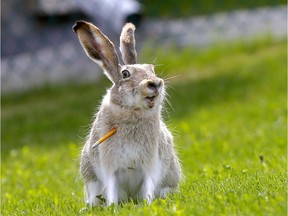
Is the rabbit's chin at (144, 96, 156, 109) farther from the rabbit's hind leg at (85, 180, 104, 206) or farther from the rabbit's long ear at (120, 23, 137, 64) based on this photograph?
the rabbit's hind leg at (85, 180, 104, 206)

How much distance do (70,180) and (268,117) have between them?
3.53m

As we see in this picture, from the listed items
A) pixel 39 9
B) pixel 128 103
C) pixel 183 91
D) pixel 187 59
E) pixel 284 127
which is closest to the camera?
pixel 128 103

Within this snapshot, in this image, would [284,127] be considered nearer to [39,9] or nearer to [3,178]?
[3,178]

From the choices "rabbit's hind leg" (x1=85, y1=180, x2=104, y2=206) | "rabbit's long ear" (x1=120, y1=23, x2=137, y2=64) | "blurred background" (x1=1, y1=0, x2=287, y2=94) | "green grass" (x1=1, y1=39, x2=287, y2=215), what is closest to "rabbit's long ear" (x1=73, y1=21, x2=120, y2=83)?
"rabbit's long ear" (x1=120, y1=23, x2=137, y2=64)

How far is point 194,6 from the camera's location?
692 inches

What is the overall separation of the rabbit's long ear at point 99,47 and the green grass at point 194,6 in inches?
425

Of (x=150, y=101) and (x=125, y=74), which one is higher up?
(x=125, y=74)

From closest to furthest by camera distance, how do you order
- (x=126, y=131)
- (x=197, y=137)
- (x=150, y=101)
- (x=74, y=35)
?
(x=150, y=101), (x=126, y=131), (x=197, y=137), (x=74, y=35)

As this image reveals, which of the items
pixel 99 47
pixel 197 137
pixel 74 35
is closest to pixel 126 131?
pixel 99 47

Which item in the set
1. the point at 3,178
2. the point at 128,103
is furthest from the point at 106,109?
the point at 3,178

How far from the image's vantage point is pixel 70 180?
28.0 ft

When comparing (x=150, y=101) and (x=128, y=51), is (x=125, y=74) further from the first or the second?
(x=128, y=51)

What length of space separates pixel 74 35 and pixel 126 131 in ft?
33.0

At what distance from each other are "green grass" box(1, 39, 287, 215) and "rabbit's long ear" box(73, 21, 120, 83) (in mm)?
1103
